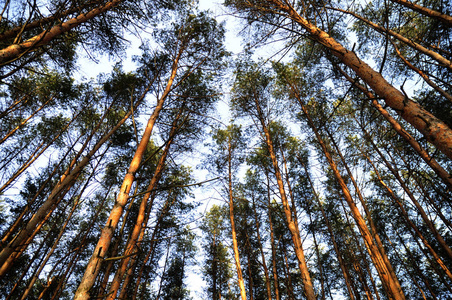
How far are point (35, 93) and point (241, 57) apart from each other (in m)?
8.39

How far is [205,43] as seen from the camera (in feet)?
18.0

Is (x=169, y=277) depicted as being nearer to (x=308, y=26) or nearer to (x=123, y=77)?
(x=123, y=77)

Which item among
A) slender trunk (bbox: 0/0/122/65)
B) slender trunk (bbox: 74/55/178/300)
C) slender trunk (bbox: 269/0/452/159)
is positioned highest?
slender trunk (bbox: 0/0/122/65)

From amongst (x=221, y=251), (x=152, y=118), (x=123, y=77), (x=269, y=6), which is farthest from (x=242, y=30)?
(x=221, y=251)

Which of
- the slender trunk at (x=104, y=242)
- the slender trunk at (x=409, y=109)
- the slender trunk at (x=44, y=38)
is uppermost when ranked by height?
the slender trunk at (x=44, y=38)

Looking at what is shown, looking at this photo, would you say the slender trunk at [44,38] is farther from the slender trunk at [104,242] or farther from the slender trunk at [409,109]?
the slender trunk at [409,109]

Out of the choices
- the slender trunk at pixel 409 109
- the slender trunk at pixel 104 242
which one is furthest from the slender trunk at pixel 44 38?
the slender trunk at pixel 409 109

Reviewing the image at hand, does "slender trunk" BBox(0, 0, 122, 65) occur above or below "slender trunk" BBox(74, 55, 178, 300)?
above

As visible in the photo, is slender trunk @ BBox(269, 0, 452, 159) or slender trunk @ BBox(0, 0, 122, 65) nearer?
slender trunk @ BBox(269, 0, 452, 159)

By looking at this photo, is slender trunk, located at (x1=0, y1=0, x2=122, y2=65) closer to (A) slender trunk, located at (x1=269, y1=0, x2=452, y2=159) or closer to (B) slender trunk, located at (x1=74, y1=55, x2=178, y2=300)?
(B) slender trunk, located at (x1=74, y1=55, x2=178, y2=300)

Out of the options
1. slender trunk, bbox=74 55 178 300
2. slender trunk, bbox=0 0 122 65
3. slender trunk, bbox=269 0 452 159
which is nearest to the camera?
slender trunk, bbox=74 55 178 300

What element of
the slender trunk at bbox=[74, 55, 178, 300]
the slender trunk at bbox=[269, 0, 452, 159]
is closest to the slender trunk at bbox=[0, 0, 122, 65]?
the slender trunk at bbox=[74, 55, 178, 300]

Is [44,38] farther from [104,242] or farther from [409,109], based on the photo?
[409,109]

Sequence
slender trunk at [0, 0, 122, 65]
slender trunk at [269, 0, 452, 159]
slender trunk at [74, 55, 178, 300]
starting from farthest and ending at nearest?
slender trunk at [0, 0, 122, 65]
slender trunk at [269, 0, 452, 159]
slender trunk at [74, 55, 178, 300]
